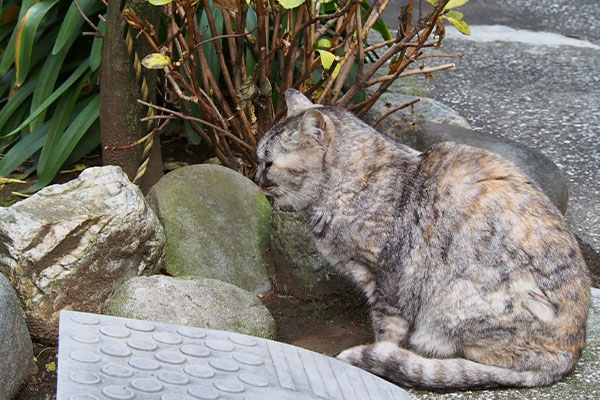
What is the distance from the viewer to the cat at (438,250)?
2.76m

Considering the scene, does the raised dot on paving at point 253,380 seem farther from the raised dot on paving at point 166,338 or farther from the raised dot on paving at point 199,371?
the raised dot on paving at point 166,338

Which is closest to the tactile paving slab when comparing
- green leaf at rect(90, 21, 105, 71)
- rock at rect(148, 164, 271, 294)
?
rock at rect(148, 164, 271, 294)

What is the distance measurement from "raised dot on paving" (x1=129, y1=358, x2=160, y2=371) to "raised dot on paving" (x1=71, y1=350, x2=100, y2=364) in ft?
0.31

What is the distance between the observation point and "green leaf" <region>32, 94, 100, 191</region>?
429 centimetres

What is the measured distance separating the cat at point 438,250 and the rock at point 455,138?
1.03 meters

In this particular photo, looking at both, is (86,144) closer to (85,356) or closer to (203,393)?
(85,356)

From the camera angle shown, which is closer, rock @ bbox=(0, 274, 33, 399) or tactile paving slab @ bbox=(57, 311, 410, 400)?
tactile paving slab @ bbox=(57, 311, 410, 400)

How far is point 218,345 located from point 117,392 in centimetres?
44

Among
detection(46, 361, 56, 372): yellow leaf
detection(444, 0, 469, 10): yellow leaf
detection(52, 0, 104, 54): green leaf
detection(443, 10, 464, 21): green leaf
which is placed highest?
detection(444, 0, 469, 10): yellow leaf

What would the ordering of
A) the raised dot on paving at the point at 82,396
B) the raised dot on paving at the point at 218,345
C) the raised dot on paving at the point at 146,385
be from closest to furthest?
the raised dot on paving at the point at 82,396
the raised dot on paving at the point at 146,385
the raised dot on paving at the point at 218,345

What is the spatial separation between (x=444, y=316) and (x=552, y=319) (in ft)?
1.27

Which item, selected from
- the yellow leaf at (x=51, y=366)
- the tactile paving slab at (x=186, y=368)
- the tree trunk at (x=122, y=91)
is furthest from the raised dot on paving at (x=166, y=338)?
the tree trunk at (x=122, y=91)

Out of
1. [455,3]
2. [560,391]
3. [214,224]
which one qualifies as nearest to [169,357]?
[560,391]

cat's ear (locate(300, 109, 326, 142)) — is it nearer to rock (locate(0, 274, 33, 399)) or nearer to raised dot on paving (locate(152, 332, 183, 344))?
raised dot on paving (locate(152, 332, 183, 344))
